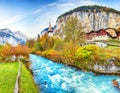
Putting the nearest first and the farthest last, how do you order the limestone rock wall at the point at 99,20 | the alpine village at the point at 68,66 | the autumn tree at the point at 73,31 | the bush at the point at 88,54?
the alpine village at the point at 68,66 → the bush at the point at 88,54 → the autumn tree at the point at 73,31 → the limestone rock wall at the point at 99,20

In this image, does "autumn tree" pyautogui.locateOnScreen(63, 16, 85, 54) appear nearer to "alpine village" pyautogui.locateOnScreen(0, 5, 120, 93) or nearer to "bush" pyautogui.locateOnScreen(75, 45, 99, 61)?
"alpine village" pyautogui.locateOnScreen(0, 5, 120, 93)

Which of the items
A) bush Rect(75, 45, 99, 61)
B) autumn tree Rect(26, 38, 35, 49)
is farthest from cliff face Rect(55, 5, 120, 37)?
bush Rect(75, 45, 99, 61)

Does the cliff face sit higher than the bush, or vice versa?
the cliff face

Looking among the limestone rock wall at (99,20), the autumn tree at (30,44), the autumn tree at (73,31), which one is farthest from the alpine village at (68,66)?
the limestone rock wall at (99,20)

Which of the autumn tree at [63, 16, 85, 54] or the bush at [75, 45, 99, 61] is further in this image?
the autumn tree at [63, 16, 85, 54]

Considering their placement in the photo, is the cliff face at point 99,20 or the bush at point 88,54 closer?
the bush at point 88,54

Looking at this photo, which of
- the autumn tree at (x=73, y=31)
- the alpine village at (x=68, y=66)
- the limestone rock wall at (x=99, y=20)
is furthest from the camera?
the limestone rock wall at (x=99, y=20)

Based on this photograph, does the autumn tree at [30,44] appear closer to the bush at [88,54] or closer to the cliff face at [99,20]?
the cliff face at [99,20]

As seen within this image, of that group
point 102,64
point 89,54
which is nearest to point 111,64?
point 102,64

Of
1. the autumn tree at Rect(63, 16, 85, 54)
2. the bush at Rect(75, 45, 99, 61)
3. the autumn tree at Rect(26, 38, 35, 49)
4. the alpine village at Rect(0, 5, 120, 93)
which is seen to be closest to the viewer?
the alpine village at Rect(0, 5, 120, 93)

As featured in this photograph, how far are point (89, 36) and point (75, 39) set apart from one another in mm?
40439

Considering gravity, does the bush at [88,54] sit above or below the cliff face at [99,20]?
below

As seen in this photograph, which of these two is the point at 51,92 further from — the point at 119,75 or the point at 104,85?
the point at 119,75

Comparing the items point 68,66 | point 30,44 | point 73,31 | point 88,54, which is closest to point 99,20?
point 30,44
